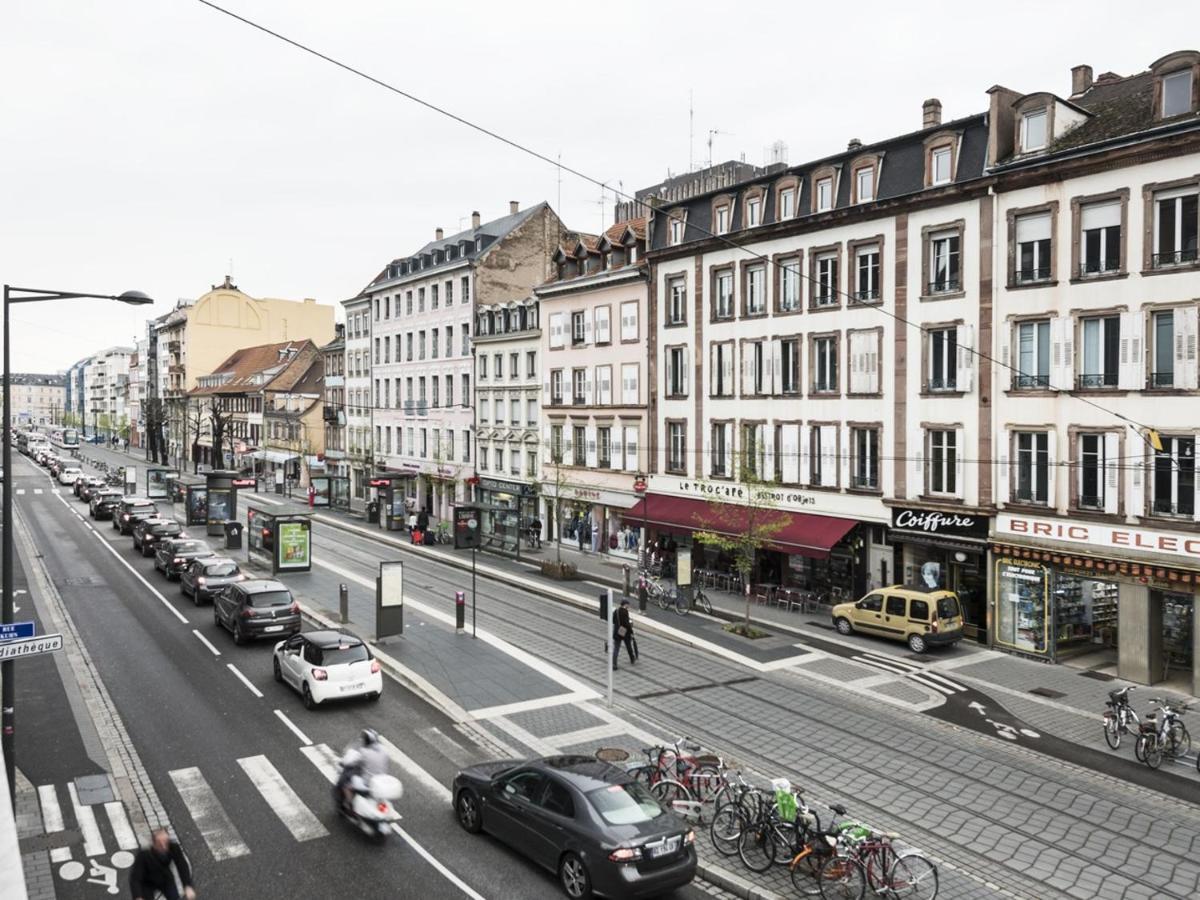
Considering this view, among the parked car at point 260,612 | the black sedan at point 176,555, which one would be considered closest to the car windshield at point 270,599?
the parked car at point 260,612

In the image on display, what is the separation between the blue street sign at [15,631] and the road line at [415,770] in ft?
18.8

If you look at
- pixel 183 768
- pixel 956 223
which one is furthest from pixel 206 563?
pixel 956 223

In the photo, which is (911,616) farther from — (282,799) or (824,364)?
(282,799)

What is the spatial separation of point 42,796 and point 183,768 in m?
2.14

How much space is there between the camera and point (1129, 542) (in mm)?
24000

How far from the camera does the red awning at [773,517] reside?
105 ft

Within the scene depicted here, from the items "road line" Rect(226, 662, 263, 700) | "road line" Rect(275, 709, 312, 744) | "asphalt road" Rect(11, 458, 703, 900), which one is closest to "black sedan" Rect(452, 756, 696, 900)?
"asphalt road" Rect(11, 458, 703, 900)

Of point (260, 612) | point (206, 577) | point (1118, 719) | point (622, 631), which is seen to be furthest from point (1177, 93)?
point (206, 577)

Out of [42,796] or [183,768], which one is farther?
[183,768]

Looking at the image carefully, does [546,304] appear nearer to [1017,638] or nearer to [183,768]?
[1017,638]

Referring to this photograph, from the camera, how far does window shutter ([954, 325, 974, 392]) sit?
92.2 feet

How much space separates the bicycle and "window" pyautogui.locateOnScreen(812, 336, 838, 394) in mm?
15857

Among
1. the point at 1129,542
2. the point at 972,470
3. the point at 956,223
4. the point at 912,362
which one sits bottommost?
the point at 1129,542

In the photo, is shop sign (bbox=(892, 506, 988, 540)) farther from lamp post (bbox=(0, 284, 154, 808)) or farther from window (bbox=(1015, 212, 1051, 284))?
lamp post (bbox=(0, 284, 154, 808))
